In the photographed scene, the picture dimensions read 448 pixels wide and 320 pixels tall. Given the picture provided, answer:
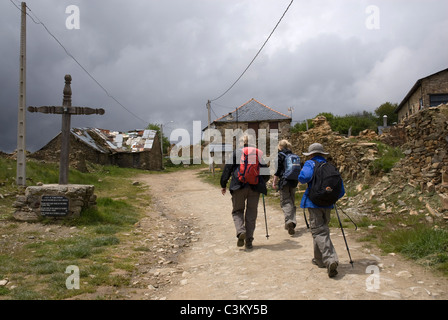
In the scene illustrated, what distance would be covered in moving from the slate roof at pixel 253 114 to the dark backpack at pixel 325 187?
3495 centimetres

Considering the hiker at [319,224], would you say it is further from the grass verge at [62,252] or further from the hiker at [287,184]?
the grass verge at [62,252]

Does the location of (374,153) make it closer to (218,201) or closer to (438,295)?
(218,201)

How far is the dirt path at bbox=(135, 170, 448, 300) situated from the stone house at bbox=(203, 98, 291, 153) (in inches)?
1265

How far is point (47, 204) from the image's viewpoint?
27.0 feet

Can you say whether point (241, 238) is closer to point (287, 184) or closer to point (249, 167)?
point (249, 167)

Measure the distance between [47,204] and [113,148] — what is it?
1163 inches

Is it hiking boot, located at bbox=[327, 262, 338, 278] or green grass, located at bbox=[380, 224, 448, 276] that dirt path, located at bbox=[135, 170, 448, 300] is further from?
green grass, located at bbox=[380, 224, 448, 276]

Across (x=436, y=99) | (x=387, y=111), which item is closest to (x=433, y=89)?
(x=436, y=99)

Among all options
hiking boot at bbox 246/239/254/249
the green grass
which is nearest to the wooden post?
hiking boot at bbox 246/239/254/249

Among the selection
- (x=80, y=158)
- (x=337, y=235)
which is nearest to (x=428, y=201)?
(x=337, y=235)

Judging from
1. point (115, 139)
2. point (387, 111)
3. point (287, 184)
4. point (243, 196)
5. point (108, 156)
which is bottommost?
point (243, 196)

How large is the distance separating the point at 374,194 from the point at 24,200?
910 cm
